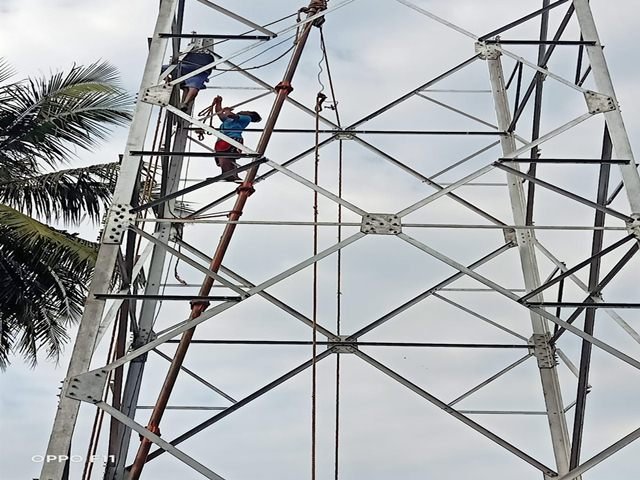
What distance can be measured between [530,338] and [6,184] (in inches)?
381

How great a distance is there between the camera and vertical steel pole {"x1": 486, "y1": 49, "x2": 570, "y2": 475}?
10.1 meters

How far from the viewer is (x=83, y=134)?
17.3m

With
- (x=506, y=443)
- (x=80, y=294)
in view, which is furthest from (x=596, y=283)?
(x=80, y=294)

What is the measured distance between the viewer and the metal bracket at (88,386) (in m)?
7.21

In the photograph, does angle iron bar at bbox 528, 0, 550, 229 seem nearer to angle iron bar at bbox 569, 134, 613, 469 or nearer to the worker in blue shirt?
angle iron bar at bbox 569, 134, 613, 469

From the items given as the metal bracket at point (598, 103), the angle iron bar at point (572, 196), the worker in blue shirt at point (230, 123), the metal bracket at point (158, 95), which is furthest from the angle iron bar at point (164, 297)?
the metal bracket at point (598, 103)

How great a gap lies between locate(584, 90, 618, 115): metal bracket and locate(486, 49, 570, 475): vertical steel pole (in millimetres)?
1277

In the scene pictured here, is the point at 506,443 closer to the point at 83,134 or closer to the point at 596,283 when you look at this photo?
the point at 596,283

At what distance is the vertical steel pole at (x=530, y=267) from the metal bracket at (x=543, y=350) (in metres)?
0.01

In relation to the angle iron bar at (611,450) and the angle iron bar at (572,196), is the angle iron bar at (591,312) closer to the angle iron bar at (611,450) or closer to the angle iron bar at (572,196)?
the angle iron bar at (572,196)

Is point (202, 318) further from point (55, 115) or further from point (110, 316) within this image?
point (55, 115)

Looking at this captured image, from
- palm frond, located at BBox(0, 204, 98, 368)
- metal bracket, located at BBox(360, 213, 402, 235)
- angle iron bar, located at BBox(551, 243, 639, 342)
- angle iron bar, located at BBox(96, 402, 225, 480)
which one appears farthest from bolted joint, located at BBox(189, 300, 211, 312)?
palm frond, located at BBox(0, 204, 98, 368)

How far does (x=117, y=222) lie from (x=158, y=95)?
1.15 meters

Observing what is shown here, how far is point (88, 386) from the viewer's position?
7.23 meters
